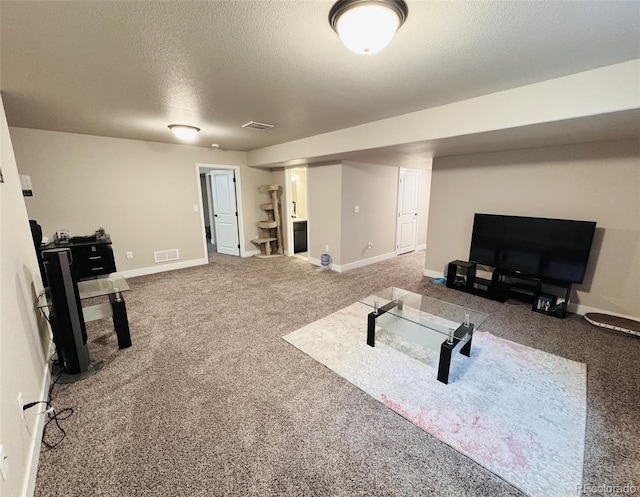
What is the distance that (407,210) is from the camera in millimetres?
6238

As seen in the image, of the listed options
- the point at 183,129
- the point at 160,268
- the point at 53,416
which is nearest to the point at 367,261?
the point at 183,129

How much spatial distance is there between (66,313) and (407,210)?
234 inches

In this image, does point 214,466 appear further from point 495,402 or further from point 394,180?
point 394,180

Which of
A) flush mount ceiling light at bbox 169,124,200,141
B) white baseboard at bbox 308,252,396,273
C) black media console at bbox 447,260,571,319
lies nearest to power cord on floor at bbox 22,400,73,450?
flush mount ceiling light at bbox 169,124,200,141

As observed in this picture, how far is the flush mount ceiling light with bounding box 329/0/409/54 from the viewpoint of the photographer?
4.29 ft

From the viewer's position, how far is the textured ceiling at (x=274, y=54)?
1.38 metres

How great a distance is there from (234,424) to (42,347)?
5.83 ft

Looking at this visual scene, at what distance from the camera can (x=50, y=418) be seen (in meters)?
1.80

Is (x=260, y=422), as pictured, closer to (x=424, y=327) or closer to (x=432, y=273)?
(x=424, y=327)

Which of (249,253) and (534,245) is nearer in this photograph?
(534,245)

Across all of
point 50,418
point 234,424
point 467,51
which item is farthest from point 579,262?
point 50,418

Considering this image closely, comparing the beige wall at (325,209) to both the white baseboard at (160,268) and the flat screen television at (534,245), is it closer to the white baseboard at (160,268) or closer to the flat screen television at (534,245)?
the flat screen television at (534,245)

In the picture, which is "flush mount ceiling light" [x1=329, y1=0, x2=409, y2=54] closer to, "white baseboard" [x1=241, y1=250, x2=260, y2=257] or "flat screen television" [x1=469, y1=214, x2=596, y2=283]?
"flat screen television" [x1=469, y1=214, x2=596, y2=283]

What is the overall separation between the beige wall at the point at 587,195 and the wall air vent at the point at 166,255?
5250 millimetres
